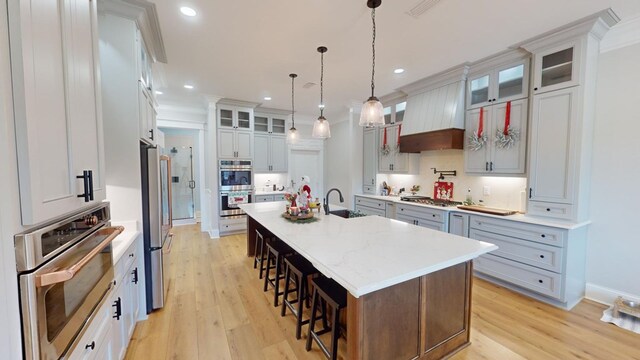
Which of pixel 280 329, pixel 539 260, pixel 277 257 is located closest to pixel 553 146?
pixel 539 260

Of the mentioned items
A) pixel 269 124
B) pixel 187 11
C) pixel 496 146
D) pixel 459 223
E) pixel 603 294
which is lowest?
pixel 603 294

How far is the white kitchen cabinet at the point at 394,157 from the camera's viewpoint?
461 centimetres

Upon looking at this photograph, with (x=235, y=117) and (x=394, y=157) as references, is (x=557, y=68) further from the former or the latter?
(x=235, y=117)

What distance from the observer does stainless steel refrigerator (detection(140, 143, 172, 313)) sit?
2336mm

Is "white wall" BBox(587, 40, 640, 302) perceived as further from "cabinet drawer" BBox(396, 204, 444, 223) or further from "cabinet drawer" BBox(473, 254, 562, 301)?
"cabinet drawer" BBox(396, 204, 444, 223)

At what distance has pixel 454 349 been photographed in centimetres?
187

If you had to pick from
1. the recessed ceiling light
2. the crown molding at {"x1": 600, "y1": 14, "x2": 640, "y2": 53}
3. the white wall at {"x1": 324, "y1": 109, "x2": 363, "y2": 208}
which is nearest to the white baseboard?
the crown molding at {"x1": 600, "y1": 14, "x2": 640, "y2": 53}

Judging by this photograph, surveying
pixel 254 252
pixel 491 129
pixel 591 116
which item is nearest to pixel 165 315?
pixel 254 252

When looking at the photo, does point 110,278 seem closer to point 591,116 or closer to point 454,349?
point 454,349

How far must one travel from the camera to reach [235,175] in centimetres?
523

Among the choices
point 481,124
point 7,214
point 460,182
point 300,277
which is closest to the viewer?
point 7,214

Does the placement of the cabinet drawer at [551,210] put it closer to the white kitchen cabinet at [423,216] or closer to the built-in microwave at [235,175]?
the white kitchen cabinet at [423,216]

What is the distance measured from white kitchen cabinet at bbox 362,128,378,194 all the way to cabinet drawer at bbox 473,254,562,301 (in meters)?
2.49

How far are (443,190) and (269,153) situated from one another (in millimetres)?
3730
